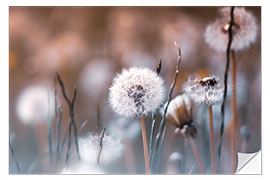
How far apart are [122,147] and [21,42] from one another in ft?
2.37

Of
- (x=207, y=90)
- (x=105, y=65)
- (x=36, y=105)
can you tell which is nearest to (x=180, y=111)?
(x=207, y=90)

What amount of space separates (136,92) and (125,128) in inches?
7.5

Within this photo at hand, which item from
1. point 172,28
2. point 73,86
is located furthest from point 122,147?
point 172,28

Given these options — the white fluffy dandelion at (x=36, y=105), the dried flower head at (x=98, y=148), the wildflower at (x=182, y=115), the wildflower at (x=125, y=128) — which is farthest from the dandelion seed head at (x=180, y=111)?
the white fluffy dandelion at (x=36, y=105)

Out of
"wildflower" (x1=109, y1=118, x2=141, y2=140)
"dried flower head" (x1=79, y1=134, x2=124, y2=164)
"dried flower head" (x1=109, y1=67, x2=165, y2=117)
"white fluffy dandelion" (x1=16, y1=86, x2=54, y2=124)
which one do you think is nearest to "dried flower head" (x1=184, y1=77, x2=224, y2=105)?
"dried flower head" (x1=109, y1=67, x2=165, y2=117)

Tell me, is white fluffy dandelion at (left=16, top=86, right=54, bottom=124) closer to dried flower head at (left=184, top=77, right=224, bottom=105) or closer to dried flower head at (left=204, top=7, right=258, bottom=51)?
dried flower head at (left=184, top=77, right=224, bottom=105)

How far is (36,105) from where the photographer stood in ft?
5.73

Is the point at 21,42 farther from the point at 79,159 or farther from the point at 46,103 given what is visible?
the point at 79,159

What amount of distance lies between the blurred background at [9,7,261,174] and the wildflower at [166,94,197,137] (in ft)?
0.11

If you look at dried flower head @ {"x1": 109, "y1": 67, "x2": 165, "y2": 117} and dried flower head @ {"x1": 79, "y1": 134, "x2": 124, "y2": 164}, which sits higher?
dried flower head @ {"x1": 109, "y1": 67, "x2": 165, "y2": 117}

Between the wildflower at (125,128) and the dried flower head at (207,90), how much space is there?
12.7 inches

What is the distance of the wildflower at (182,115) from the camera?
1.72m

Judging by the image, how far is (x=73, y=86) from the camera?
68.4 inches

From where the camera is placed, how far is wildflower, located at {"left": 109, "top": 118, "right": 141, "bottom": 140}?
1730mm
